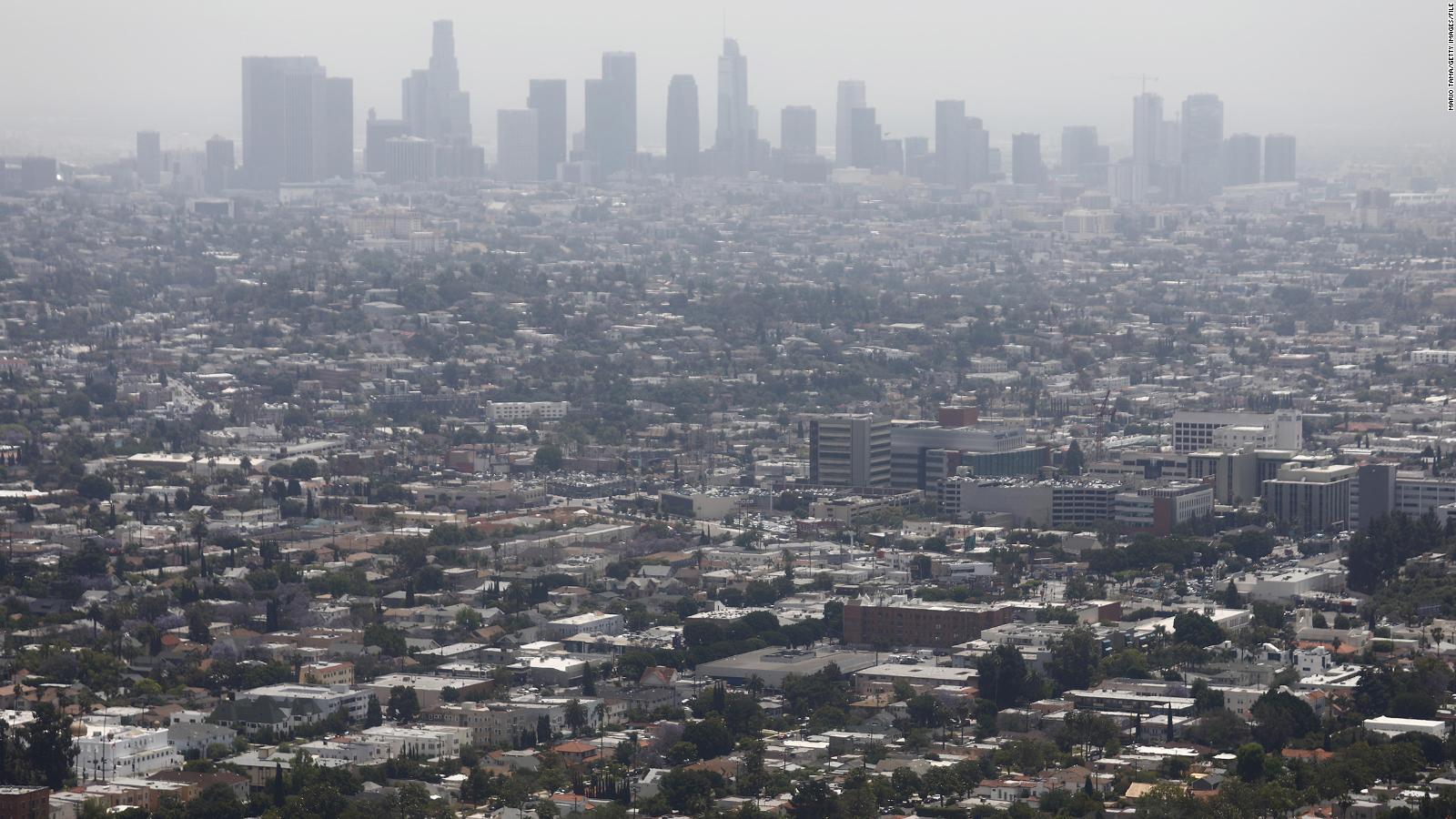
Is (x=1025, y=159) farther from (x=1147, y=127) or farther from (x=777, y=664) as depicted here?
(x=777, y=664)

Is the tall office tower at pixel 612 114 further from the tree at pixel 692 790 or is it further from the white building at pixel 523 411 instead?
the tree at pixel 692 790

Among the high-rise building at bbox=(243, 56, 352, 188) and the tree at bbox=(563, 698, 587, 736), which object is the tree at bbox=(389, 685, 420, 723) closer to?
the tree at bbox=(563, 698, 587, 736)

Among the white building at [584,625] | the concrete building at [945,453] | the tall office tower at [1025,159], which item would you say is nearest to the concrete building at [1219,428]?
the concrete building at [945,453]

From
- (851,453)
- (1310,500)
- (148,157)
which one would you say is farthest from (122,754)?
(148,157)

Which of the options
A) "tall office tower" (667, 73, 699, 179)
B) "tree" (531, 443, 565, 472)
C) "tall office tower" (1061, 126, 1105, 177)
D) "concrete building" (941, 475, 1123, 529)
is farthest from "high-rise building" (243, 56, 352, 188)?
"concrete building" (941, 475, 1123, 529)

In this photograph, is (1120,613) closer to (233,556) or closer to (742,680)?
(742,680)
